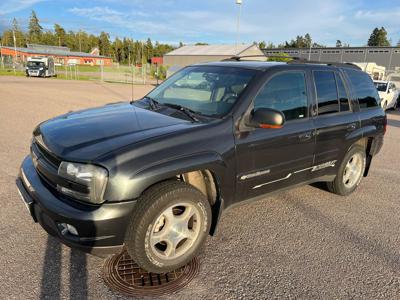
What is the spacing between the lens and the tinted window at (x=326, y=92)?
4.10 meters

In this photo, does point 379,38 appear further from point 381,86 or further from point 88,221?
point 88,221

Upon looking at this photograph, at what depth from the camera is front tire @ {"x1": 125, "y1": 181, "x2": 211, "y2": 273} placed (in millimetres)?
2654

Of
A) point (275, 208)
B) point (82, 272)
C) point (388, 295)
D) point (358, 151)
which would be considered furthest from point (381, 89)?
point (82, 272)

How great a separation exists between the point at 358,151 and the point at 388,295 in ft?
8.21

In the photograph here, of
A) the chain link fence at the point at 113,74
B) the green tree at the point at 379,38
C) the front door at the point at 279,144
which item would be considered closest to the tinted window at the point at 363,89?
the front door at the point at 279,144

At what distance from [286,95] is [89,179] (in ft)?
7.57

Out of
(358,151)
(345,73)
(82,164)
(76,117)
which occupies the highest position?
(345,73)

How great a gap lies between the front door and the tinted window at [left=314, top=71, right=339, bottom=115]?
0.81 ft

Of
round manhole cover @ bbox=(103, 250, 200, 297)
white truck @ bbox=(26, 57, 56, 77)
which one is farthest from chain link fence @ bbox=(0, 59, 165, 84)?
round manhole cover @ bbox=(103, 250, 200, 297)

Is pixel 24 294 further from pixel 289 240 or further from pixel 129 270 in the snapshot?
pixel 289 240

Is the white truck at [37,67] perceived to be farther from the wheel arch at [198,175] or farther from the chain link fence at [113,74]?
the wheel arch at [198,175]

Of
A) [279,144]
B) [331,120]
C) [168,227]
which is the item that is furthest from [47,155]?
[331,120]

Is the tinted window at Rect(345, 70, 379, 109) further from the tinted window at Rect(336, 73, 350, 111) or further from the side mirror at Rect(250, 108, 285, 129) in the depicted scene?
the side mirror at Rect(250, 108, 285, 129)

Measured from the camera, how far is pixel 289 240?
364 cm
